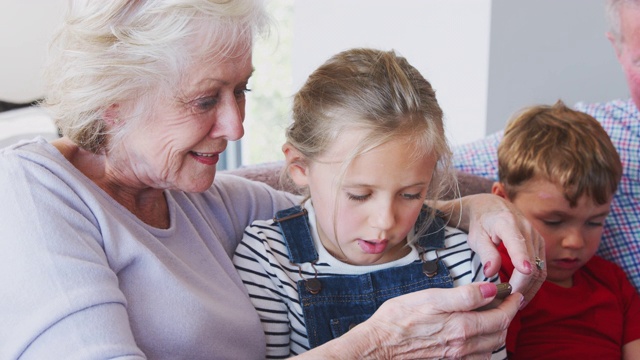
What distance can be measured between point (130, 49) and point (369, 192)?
0.52 meters

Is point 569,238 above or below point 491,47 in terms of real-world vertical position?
below

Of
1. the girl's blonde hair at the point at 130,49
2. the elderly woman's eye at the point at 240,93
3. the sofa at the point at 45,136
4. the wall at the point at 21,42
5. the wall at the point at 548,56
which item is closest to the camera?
the girl's blonde hair at the point at 130,49

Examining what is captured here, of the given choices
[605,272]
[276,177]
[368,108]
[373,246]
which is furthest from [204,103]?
[605,272]

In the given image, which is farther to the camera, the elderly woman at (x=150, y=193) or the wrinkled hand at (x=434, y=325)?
the wrinkled hand at (x=434, y=325)

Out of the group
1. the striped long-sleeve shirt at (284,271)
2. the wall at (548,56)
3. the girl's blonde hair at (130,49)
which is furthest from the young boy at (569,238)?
the wall at (548,56)

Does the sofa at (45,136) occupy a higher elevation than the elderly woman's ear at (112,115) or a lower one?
lower

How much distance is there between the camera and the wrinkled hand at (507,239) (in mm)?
1647

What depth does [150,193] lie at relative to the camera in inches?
66.0

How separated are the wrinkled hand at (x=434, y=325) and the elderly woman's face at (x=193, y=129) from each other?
423 millimetres

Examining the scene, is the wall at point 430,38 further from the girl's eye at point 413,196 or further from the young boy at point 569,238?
the girl's eye at point 413,196

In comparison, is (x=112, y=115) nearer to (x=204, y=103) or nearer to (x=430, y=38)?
(x=204, y=103)

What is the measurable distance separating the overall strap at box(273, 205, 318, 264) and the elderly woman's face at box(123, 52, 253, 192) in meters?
0.28

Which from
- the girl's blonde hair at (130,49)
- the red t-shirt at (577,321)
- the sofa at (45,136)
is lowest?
the red t-shirt at (577,321)

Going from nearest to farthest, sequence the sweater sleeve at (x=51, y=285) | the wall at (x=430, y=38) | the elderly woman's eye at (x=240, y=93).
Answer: the sweater sleeve at (x=51, y=285) < the elderly woman's eye at (x=240, y=93) < the wall at (x=430, y=38)
